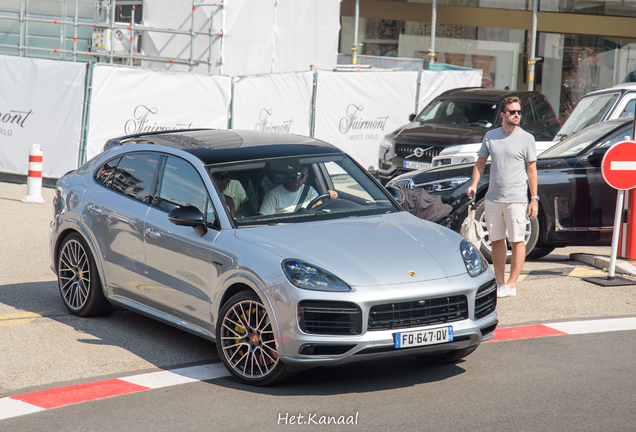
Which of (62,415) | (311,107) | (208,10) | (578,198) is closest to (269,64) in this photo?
(208,10)

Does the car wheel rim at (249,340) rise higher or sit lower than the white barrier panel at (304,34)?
lower

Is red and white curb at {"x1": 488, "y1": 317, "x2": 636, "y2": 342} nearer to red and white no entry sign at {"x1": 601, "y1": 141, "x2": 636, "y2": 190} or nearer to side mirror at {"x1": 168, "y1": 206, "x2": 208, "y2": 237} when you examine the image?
red and white no entry sign at {"x1": 601, "y1": 141, "x2": 636, "y2": 190}

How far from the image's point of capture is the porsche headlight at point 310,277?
5.09 meters

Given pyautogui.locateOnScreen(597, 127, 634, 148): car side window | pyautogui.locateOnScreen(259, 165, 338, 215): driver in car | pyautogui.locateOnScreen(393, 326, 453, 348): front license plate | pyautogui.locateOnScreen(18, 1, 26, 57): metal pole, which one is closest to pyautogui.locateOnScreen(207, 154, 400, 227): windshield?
pyautogui.locateOnScreen(259, 165, 338, 215): driver in car

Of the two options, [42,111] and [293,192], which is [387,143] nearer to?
[42,111]

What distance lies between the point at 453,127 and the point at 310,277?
1109 centimetres

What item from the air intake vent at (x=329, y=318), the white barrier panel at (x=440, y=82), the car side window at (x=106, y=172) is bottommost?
the air intake vent at (x=329, y=318)

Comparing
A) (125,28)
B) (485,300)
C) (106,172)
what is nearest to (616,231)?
(485,300)

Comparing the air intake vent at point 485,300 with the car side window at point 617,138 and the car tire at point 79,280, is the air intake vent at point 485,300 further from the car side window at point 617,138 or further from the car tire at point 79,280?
the car side window at point 617,138

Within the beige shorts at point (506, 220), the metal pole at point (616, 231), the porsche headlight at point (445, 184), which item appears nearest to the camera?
the beige shorts at point (506, 220)

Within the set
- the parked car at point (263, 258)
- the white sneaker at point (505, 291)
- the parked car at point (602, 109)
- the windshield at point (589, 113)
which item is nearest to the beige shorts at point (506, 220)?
the white sneaker at point (505, 291)

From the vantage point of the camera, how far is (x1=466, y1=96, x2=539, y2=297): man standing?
7.78m

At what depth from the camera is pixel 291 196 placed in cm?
617

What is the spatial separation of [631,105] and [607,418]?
366 inches
